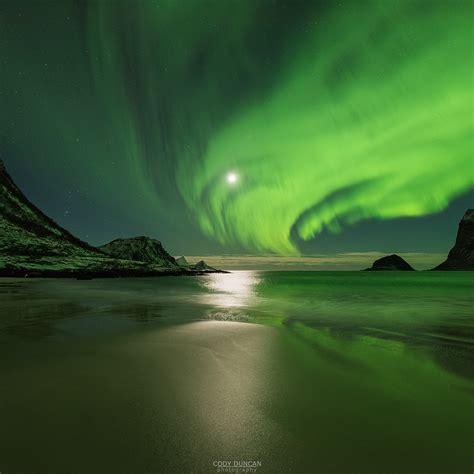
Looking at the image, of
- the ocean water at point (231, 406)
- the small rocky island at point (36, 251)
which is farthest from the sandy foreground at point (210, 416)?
the small rocky island at point (36, 251)

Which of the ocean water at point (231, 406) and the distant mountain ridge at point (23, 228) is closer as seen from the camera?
the ocean water at point (231, 406)

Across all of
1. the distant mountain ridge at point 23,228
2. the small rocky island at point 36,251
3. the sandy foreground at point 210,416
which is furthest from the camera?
the distant mountain ridge at point 23,228

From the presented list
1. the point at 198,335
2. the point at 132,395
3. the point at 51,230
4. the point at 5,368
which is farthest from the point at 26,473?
the point at 51,230

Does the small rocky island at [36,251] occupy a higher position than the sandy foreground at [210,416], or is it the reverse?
the small rocky island at [36,251]

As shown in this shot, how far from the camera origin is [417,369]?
6.29 meters

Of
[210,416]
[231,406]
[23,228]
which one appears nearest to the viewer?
[210,416]

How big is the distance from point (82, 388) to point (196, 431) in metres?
2.64

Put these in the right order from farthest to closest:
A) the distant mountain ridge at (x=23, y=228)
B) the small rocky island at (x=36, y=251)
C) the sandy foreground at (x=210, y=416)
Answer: the distant mountain ridge at (x=23, y=228) → the small rocky island at (x=36, y=251) → the sandy foreground at (x=210, y=416)

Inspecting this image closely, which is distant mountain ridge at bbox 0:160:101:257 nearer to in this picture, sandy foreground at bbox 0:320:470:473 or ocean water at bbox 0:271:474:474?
ocean water at bbox 0:271:474:474

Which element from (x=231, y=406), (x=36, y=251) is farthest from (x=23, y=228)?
(x=231, y=406)

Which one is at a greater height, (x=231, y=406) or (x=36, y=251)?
(x=36, y=251)

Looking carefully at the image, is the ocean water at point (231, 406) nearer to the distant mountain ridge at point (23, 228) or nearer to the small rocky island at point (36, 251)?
the small rocky island at point (36, 251)

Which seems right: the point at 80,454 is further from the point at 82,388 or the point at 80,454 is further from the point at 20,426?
the point at 82,388

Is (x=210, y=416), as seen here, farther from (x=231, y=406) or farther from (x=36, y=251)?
(x=36, y=251)
